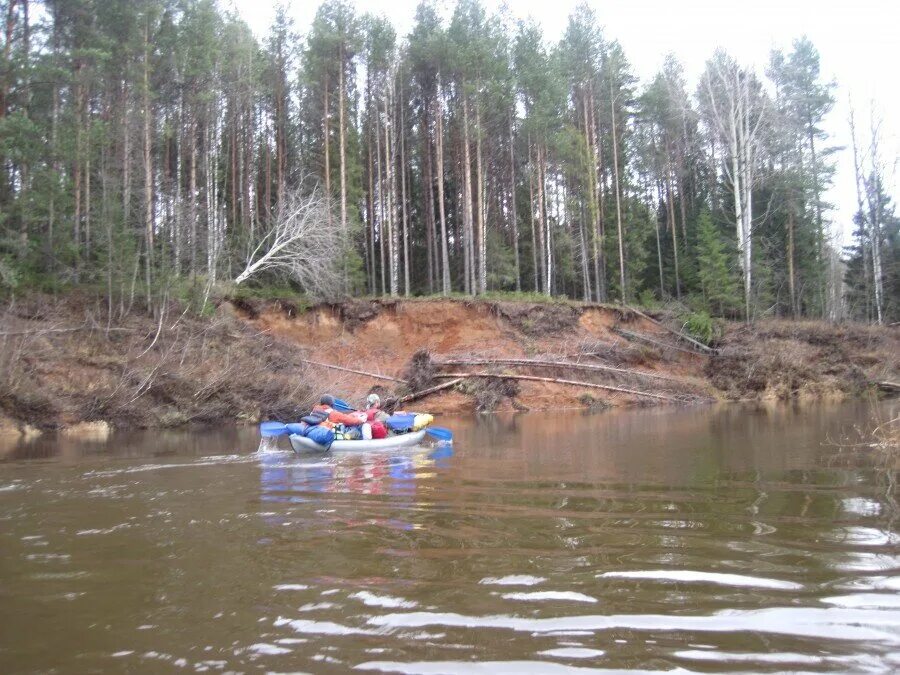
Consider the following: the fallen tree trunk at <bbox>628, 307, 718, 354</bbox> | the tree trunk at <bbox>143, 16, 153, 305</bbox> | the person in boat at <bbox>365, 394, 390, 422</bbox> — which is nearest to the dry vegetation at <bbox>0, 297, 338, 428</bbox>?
the tree trunk at <bbox>143, 16, 153, 305</bbox>

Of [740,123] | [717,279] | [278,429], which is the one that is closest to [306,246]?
[278,429]

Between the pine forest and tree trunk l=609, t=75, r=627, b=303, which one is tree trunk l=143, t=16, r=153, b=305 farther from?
tree trunk l=609, t=75, r=627, b=303

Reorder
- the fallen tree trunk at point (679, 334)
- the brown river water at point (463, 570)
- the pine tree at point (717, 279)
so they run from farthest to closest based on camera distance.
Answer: the pine tree at point (717, 279), the fallen tree trunk at point (679, 334), the brown river water at point (463, 570)

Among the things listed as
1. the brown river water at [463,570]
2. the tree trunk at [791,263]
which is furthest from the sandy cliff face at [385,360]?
the brown river water at [463,570]

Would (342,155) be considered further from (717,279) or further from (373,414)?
(717,279)

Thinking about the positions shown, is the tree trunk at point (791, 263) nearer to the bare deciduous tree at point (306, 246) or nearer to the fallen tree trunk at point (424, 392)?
the fallen tree trunk at point (424, 392)

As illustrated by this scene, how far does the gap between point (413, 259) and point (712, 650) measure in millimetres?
37636

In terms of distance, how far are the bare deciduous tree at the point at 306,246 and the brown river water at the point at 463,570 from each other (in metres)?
17.6

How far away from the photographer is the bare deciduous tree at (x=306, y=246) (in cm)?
2670

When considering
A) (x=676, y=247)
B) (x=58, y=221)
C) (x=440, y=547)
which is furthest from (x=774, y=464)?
(x=676, y=247)

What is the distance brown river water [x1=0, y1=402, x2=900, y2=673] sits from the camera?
3408 mm

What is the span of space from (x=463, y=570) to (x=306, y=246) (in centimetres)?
2461

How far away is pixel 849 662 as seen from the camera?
3.15 meters

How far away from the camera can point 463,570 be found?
4762 mm
